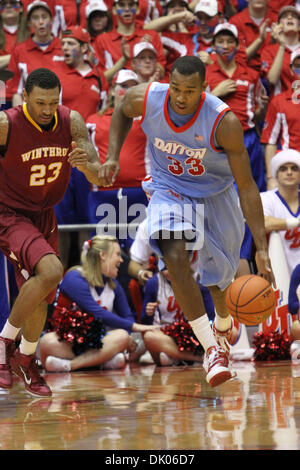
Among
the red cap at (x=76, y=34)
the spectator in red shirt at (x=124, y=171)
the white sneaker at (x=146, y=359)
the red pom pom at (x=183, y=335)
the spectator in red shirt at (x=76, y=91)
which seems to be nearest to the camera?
the red pom pom at (x=183, y=335)

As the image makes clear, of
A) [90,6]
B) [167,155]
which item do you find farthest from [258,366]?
[90,6]

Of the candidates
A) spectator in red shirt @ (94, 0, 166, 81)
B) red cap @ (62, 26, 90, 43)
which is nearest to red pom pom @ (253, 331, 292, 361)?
spectator in red shirt @ (94, 0, 166, 81)

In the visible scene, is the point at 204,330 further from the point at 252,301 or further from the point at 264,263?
the point at 252,301

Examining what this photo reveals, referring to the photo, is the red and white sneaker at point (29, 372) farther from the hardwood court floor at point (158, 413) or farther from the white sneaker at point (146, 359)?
the white sneaker at point (146, 359)

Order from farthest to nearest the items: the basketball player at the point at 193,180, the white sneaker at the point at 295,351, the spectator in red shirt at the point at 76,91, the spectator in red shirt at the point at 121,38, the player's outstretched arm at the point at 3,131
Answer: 1. the spectator in red shirt at the point at 121,38
2. the spectator in red shirt at the point at 76,91
3. the white sneaker at the point at 295,351
4. the player's outstretched arm at the point at 3,131
5. the basketball player at the point at 193,180

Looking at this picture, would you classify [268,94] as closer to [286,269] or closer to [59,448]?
[286,269]

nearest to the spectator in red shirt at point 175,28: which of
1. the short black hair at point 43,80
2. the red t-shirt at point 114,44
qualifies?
the red t-shirt at point 114,44

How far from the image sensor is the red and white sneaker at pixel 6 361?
5.30 meters

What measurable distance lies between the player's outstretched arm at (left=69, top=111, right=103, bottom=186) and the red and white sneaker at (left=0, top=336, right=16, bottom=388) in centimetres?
120

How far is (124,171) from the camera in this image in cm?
870

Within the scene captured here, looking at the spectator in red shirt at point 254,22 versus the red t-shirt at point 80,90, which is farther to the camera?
the spectator in red shirt at point 254,22

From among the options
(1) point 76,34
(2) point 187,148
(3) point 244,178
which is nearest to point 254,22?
(1) point 76,34

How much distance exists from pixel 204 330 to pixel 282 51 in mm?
5469

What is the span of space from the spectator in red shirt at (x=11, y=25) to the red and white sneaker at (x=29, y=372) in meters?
5.32
